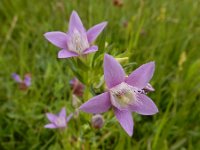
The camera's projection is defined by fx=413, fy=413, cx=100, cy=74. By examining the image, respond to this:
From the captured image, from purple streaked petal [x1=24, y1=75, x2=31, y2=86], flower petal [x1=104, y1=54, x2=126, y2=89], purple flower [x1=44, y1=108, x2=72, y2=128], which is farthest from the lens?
purple streaked petal [x1=24, y1=75, x2=31, y2=86]

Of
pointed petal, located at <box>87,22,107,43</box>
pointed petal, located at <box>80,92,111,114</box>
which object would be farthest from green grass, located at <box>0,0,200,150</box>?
pointed petal, located at <box>80,92,111,114</box>

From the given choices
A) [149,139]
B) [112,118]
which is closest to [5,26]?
[149,139]

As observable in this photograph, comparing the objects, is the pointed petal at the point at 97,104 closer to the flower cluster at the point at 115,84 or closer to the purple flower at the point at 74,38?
the flower cluster at the point at 115,84

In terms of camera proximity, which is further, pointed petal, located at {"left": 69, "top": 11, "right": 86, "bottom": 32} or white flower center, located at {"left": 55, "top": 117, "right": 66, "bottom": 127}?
white flower center, located at {"left": 55, "top": 117, "right": 66, "bottom": 127}

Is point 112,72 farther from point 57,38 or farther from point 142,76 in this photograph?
point 57,38

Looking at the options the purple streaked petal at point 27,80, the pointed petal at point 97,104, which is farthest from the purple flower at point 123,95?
the purple streaked petal at point 27,80

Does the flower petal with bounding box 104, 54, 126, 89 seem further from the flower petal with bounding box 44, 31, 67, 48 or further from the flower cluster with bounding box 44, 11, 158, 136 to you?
the flower petal with bounding box 44, 31, 67, 48

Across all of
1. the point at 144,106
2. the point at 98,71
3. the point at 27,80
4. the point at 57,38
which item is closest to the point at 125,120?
the point at 144,106
